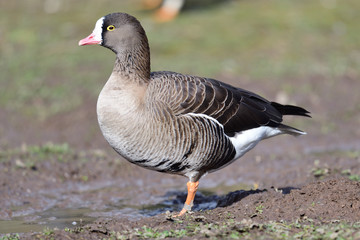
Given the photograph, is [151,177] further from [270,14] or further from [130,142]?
[270,14]

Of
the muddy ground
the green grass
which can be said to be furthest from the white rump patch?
the green grass

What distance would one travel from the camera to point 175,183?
9.46 meters

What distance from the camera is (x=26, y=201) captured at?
8.25 meters

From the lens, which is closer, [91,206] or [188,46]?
[91,206]

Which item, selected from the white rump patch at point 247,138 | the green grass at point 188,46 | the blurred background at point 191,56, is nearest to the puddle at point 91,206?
the white rump patch at point 247,138

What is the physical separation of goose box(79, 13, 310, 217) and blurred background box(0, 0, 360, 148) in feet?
15.7

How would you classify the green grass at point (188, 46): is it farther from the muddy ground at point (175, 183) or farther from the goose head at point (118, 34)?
the goose head at point (118, 34)

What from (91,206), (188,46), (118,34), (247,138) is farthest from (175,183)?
(188,46)

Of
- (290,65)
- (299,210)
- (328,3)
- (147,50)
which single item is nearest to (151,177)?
(147,50)

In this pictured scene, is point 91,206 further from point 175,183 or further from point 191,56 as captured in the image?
point 191,56

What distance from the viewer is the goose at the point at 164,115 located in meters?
6.47

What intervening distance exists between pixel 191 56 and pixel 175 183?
7118 millimetres

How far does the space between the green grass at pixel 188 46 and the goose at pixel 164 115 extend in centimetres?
615

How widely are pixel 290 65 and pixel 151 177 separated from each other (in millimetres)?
6815
